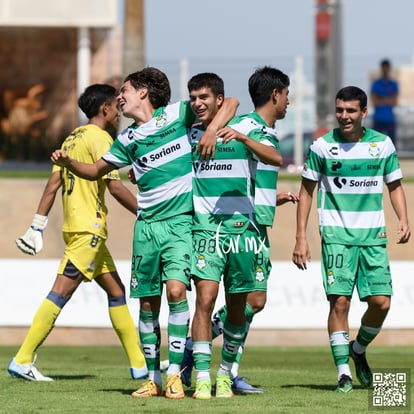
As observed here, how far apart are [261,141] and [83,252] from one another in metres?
2.17

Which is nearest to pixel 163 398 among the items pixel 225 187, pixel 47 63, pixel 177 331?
pixel 177 331

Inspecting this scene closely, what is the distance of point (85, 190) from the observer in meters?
10.5

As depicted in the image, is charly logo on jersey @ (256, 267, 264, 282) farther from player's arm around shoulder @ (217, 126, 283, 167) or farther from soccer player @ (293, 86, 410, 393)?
player's arm around shoulder @ (217, 126, 283, 167)

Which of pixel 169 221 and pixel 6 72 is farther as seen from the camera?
pixel 6 72

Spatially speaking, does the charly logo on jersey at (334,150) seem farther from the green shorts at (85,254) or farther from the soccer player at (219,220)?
the green shorts at (85,254)

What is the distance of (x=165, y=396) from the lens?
29.1 ft

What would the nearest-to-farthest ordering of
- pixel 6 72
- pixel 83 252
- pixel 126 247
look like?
pixel 83 252
pixel 126 247
pixel 6 72

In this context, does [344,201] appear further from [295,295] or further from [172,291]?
[295,295]

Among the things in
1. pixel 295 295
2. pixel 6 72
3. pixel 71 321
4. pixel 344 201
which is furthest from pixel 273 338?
pixel 6 72

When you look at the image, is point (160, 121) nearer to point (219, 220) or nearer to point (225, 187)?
point (225, 187)

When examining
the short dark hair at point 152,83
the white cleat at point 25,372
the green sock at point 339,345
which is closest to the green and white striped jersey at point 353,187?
the green sock at point 339,345

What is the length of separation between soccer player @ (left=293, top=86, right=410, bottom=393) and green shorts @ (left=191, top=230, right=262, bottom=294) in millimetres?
617

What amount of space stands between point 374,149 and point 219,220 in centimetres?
133

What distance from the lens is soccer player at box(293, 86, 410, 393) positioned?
31.2 ft
